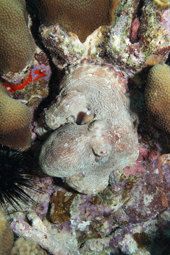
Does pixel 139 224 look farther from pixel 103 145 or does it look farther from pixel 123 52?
Answer: pixel 123 52

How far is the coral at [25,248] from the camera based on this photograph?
2463 mm

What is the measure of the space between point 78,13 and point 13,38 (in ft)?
2.93

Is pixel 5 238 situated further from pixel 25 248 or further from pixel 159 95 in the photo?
pixel 159 95

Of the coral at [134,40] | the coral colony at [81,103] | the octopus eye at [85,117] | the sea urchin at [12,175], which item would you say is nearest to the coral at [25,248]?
the coral colony at [81,103]

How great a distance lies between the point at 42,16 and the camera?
2238mm

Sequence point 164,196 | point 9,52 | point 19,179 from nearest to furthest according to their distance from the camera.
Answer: point 9,52
point 19,179
point 164,196

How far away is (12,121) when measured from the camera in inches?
90.9

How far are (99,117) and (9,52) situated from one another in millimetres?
1451

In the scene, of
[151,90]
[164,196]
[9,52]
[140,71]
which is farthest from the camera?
[164,196]

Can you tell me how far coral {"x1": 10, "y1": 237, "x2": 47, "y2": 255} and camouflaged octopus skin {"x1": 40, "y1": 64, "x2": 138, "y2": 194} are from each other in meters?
1.25

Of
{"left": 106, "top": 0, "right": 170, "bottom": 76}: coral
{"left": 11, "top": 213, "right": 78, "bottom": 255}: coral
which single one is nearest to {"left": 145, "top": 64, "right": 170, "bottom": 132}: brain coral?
{"left": 106, "top": 0, "right": 170, "bottom": 76}: coral

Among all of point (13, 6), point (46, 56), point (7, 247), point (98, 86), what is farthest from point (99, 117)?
point (7, 247)

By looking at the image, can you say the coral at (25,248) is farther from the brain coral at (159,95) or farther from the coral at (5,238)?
the brain coral at (159,95)

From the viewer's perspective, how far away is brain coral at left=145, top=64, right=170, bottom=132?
72.2 inches
